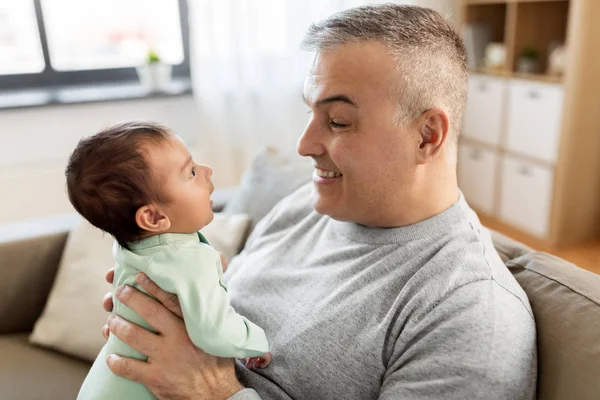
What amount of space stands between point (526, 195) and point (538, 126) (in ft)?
1.32

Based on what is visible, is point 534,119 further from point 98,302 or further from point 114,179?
point 114,179

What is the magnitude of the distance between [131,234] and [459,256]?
1.90ft

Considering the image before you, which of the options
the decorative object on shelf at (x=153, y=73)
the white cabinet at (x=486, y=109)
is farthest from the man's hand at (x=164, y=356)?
the white cabinet at (x=486, y=109)

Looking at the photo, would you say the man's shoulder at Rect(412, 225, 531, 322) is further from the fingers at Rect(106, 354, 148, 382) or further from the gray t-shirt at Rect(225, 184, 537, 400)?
the fingers at Rect(106, 354, 148, 382)

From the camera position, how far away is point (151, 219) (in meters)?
0.96

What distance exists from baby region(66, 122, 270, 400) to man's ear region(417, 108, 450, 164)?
0.45 metres

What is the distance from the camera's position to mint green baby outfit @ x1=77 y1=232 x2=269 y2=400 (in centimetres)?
94

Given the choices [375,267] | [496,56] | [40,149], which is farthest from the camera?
[496,56]

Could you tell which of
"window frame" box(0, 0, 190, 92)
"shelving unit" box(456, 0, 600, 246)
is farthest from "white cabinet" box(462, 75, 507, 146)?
"window frame" box(0, 0, 190, 92)

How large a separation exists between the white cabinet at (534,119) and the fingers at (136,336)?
2.47 metres

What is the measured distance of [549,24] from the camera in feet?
10.4

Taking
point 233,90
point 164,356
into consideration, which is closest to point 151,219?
point 164,356

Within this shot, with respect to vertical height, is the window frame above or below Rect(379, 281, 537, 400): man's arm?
above

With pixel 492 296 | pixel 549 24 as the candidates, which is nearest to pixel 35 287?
pixel 492 296
